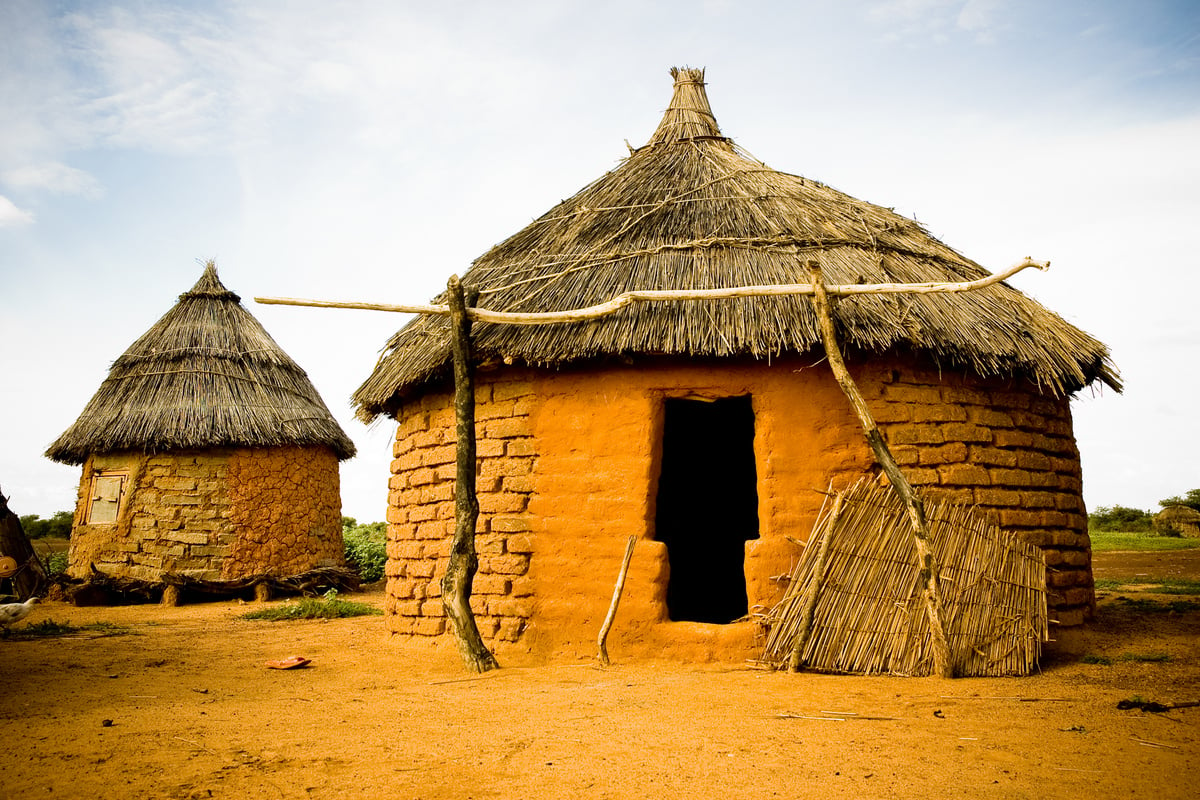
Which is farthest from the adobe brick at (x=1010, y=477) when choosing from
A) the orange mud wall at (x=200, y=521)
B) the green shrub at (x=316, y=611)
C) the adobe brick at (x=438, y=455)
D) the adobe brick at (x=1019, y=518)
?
the orange mud wall at (x=200, y=521)

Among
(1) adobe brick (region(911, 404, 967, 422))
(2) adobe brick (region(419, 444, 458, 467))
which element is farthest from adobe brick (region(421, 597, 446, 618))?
(1) adobe brick (region(911, 404, 967, 422))

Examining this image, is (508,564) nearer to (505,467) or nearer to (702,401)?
(505,467)

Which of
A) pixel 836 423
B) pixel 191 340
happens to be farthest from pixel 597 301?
pixel 191 340

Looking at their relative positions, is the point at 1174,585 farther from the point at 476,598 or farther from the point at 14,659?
the point at 14,659

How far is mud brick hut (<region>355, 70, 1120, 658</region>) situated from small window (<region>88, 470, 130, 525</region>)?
24.2 ft

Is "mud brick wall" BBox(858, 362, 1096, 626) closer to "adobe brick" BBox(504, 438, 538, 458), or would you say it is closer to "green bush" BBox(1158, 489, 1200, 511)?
"adobe brick" BBox(504, 438, 538, 458)

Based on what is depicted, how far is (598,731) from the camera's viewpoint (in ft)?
12.0

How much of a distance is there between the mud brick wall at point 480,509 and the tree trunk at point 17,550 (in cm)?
442

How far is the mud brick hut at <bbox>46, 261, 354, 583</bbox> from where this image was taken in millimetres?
12008

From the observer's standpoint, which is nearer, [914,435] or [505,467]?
[914,435]

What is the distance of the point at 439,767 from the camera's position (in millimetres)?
3217

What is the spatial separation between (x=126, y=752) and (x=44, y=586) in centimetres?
874

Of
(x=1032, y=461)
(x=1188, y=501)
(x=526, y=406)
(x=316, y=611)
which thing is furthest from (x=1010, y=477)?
(x=1188, y=501)

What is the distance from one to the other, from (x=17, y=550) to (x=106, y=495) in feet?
12.5
